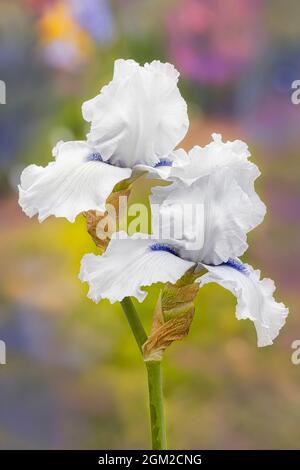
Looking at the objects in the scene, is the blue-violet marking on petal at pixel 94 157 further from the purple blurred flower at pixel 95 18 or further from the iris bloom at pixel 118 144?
the purple blurred flower at pixel 95 18

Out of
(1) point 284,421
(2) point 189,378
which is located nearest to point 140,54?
(2) point 189,378

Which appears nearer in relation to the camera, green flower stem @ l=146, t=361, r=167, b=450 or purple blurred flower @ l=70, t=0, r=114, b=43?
green flower stem @ l=146, t=361, r=167, b=450

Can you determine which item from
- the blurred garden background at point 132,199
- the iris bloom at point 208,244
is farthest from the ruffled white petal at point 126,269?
the blurred garden background at point 132,199

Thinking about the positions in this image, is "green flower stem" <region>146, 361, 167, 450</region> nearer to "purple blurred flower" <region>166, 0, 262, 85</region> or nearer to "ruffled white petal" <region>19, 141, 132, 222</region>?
"ruffled white petal" <region>19, 141, 132, 222</region>

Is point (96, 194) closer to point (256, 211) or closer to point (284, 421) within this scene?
point (256, 211)

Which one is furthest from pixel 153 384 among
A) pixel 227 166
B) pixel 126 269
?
pixel 227 166

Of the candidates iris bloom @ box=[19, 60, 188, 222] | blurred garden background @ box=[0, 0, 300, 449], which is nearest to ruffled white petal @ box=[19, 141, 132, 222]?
iris bloom @ box=[19, 60, 188, 222]
